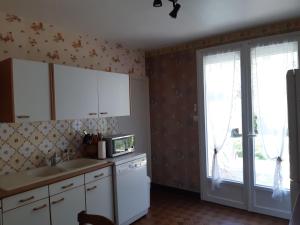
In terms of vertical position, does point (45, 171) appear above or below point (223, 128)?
below

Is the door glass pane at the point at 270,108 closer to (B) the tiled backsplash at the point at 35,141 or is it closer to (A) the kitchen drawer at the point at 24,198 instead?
(B) the tiled backsplash at the point at 35,141

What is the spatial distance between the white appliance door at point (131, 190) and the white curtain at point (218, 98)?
1048 millimetres

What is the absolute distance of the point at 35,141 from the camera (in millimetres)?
2713

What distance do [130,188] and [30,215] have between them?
1.22 meters

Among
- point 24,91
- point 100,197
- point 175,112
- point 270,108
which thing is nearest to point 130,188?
point 100,197

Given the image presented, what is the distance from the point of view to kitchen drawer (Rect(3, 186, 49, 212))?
1.95 m

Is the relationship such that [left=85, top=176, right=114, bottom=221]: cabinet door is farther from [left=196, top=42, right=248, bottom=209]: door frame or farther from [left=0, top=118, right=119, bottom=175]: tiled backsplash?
[left=196, top=42, right=248, bottom=209]: door frame

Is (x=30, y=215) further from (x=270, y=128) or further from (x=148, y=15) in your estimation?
(x=270, y=128)

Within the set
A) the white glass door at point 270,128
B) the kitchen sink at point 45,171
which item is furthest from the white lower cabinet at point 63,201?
the white glass door at point 270,128

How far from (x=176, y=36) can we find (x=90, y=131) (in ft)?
5.85

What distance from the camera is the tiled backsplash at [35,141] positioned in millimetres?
2465

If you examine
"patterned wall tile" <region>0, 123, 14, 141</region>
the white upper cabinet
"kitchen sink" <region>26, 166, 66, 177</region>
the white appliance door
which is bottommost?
the white appliance door

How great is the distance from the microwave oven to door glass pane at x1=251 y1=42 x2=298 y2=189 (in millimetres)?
1647

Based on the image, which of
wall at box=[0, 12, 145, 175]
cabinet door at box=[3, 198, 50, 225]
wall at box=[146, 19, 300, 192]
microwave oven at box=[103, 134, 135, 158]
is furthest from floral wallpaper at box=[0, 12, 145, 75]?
cabinet door at box=[3, 198, 50, 225]
